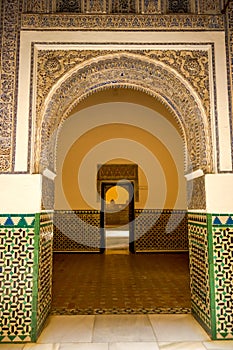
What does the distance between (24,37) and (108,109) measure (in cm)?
318

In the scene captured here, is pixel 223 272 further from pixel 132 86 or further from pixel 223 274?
pixel 132 86

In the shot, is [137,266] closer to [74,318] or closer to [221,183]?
[74,318]

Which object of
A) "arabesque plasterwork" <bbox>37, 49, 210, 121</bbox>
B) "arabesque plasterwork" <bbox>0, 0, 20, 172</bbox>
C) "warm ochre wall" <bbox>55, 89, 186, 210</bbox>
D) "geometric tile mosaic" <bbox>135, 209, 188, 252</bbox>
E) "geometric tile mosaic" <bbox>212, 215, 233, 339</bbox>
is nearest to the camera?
"geometric tile mosaic" <bbox>212, 215, 233, 339</bbox>

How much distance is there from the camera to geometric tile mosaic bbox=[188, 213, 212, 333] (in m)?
2.27

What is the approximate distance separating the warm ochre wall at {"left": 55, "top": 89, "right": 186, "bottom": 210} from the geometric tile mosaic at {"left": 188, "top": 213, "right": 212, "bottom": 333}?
3367mm

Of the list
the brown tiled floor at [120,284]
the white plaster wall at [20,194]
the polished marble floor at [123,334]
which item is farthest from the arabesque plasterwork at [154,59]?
the brown tiled floor at [120,284]

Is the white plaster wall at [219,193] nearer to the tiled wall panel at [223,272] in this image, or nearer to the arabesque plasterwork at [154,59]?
the tiled wall panel at [223,272]

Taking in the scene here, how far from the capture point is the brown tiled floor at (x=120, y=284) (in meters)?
2.85

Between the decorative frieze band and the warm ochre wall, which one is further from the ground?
the decorative frieze band

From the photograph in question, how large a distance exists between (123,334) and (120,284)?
140cm

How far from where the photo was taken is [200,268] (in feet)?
7.90

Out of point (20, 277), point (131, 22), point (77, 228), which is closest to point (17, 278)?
point (20, 277)

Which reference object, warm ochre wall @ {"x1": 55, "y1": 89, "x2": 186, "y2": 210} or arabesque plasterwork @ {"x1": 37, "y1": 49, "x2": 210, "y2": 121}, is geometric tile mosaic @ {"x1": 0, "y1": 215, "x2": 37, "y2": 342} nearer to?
arabesque plasterwork @ {"x1": 37, "y1": 49, "x2": 210, "y2": 121}

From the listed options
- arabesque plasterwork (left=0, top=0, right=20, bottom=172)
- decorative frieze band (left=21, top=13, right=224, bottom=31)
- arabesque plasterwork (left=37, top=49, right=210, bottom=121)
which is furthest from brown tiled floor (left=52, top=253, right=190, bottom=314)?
decorative frieze band (left=21, top=13, right=224, bottom=31)
